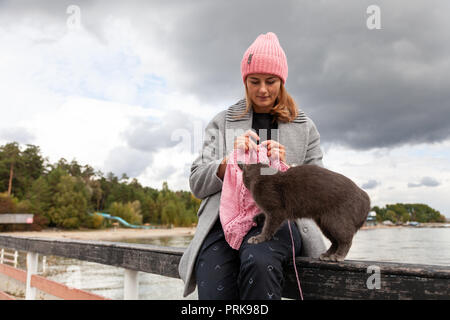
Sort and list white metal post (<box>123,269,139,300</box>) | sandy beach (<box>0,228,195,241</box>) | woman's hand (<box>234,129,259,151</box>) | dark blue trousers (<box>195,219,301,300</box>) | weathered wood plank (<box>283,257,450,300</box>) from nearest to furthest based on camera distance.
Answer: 1. weathered wood plank (<box>283,257,450,300</box>)
2. dark blue trousers (<box>195,219,301,300</box>)
3. woman's hand (<box>234,129,259,151</box>)
4. white metal post (<box>123,269,139,300</box>)
5. sandy beach (<box>0,228,195,241</box>)

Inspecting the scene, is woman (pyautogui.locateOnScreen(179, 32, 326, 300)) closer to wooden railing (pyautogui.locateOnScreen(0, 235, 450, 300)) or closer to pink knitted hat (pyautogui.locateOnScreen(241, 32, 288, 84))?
pink knitted hat (pyautogui.locateOnScreen(241, 32, 288, 84))

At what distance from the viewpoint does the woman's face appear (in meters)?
1.90

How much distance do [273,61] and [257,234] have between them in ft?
3.07

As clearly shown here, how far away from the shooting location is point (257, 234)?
1.61 m

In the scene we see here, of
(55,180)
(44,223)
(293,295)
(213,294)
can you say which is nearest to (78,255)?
(213,294)

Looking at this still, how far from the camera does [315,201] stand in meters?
1.47

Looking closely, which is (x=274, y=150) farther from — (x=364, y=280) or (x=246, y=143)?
(x=364, y=280)

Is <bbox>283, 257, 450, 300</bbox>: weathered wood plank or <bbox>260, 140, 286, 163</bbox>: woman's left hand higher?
<bbox>260, 140, 286, 163</bbox>: woman's left hand

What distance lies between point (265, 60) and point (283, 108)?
29cm

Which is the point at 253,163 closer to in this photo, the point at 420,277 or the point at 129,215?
the point at 420,277

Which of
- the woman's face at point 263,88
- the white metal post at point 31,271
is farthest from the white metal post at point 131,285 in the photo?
the white metal post at point 31,271

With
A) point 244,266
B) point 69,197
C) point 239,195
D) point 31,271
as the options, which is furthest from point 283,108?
point 69,197

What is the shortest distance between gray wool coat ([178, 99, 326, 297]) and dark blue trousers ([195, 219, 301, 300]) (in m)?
0.06

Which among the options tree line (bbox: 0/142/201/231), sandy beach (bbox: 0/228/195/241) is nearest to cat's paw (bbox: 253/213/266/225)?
tree line (bbox: 0/142/201/231)
